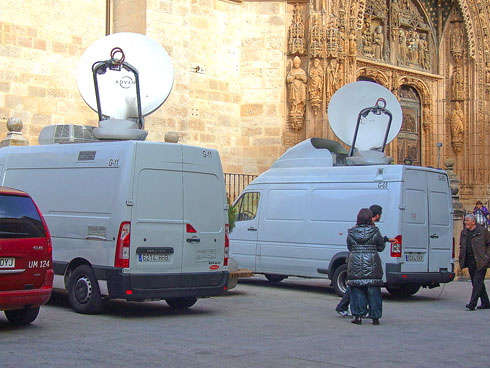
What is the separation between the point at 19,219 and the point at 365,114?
9.16 metres

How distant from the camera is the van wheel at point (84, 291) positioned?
985 cm

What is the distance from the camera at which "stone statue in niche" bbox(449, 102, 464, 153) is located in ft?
89.8

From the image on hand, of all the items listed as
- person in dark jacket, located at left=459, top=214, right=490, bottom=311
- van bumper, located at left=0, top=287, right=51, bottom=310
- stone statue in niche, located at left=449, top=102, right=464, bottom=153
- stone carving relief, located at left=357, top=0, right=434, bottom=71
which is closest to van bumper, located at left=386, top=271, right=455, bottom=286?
person in dark jacket, located at left=459, top=214, right=490, bottom=311

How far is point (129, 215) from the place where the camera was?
9.64 metres

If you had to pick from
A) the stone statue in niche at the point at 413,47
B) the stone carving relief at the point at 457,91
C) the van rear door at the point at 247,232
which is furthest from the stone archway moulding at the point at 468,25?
the van rear door at the point at 247,232

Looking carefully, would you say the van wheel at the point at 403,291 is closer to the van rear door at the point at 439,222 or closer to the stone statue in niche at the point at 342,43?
the van rear door at the point at 439,222

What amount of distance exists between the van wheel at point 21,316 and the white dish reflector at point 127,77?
191 inches

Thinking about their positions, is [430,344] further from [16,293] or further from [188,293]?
[16,293]

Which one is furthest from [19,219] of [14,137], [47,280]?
[14,137]

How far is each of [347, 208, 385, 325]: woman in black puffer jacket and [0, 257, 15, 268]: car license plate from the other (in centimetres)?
435

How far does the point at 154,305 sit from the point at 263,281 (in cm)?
520

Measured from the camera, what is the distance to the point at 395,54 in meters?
26.5

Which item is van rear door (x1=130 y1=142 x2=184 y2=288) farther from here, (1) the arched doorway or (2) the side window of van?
(1) the arched doorway

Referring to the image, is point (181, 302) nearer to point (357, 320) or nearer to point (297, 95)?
point (357, 320)
